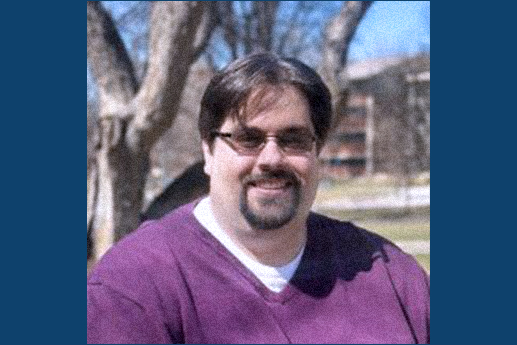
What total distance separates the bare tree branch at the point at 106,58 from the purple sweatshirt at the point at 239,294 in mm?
725

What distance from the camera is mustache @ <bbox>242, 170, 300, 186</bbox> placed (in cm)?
126

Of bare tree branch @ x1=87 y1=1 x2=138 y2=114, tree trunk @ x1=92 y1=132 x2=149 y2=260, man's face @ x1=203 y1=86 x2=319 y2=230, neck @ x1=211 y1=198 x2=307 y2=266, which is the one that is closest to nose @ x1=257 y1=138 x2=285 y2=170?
man's face @ x1=203 y1=86 x2=319 y2=230

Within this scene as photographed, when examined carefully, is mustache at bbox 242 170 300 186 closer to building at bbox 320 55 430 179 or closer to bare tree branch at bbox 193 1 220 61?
building at bbox 320 55 430 179

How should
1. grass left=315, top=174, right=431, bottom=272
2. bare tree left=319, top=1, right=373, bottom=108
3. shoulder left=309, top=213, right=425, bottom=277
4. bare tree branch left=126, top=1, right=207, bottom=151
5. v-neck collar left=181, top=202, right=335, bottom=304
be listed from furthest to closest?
bare tree branch left=126, top=1, right=207, bottom=151
bare tree left=319, top=1, right=373, bottom=108
grass left=315, top=174, right=431, bottom=272
shoulder left=309, top=213, right=425, bottom=277
v-neck collar left=181, top=202, right=335, bottom=304

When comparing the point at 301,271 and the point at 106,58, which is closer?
the point at 301,271

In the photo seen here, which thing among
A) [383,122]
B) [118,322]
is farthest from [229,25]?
[118,322]

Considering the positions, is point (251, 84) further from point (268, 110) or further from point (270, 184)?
point (270, 184)

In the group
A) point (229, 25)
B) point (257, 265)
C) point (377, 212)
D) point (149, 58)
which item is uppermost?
point (229, 25)

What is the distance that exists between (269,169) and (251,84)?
15 cm

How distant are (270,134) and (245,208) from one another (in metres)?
0.14

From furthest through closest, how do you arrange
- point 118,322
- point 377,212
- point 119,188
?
point 119,188
point 377,212
point 118,322

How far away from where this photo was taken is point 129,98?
7.37 ft

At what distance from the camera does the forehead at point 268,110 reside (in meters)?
1.27

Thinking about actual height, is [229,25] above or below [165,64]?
above
